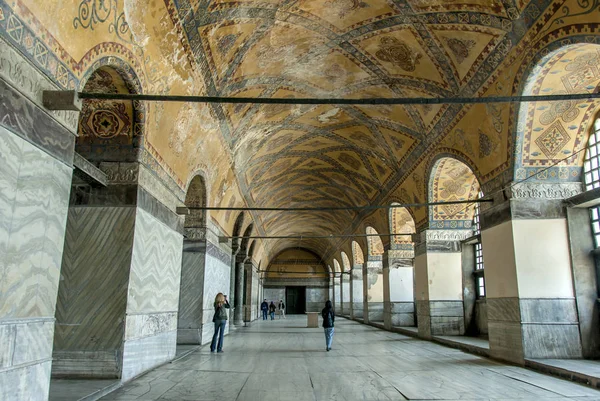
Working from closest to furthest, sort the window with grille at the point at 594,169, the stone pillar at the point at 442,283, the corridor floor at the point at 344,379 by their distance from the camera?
the corridor floor at the point at 344,379, the window with grille at the point at 594,169, the stone pillar at the point at 442,283

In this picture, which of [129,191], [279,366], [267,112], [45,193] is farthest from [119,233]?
[267,112]

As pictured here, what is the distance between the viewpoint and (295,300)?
1661 inches

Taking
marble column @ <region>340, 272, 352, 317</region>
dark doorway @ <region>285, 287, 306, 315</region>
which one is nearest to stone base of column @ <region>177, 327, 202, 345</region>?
marble column @ <region>340, 272, 352, 317</region>

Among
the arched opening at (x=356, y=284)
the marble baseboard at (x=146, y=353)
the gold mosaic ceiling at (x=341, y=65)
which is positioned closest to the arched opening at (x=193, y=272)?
the gold mosaic ceiling at (x=341, y=65)

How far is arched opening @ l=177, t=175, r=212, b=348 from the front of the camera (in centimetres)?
1189

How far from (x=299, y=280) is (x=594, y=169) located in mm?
33682

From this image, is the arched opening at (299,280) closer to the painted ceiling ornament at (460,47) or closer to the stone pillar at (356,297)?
the stone pillar at (356,297)

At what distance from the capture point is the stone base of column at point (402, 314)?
17.7m

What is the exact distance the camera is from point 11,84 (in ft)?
13.1

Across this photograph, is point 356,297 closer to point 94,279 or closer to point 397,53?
point 397,53

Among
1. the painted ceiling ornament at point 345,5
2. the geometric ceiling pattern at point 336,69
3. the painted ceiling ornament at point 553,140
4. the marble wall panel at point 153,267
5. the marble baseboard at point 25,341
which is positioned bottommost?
the marble baseboard at point 25,341

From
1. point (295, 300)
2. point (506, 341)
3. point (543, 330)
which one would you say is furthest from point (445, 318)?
point (295, 300)

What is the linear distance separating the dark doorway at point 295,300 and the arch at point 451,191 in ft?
95.7

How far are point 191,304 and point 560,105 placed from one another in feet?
32.0
